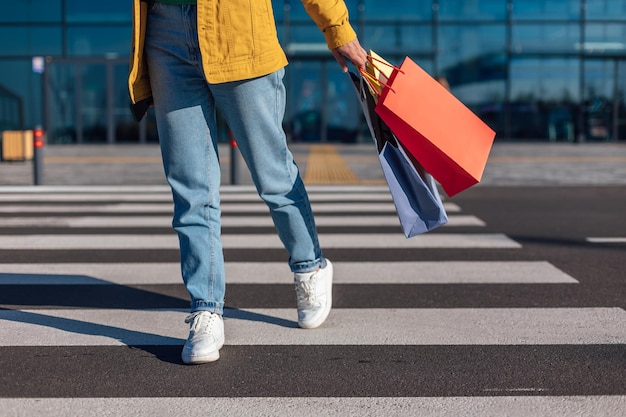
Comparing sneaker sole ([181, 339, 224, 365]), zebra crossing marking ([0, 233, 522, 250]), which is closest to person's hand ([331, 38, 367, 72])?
sneaker sole ([181, 339, 224, 365])

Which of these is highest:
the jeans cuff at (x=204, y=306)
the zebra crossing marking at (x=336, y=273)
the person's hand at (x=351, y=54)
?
the person's hand at (x=351, y=54)

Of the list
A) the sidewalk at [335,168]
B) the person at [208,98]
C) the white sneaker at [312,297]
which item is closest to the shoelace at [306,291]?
the white sneaker at [312,297]

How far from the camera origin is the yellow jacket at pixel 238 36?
9.62 ft

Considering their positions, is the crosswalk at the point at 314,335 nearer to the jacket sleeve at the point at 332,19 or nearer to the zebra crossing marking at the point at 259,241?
the zebra crossing marking at the point at 259,241

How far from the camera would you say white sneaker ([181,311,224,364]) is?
2.90 m

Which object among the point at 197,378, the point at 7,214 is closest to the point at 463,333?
the point at 197,378

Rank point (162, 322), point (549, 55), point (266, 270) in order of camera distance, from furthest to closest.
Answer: point (549, 55) < point (266, 270) < point (162, 322)

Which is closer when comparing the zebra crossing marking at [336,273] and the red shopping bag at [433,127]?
the red shopping bag at [433,127]

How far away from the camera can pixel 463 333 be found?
10.9ft

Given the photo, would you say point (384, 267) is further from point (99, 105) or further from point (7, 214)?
point (99, 105)

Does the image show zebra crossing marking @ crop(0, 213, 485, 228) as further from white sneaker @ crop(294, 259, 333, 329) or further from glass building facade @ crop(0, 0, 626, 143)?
glass building facade @ crop(0, 0, 626, 143)

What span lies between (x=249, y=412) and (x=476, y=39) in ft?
73.5

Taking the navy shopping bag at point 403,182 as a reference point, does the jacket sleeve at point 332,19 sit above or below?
above

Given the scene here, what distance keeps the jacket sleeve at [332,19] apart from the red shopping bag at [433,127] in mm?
235
